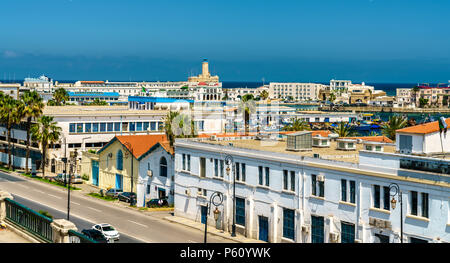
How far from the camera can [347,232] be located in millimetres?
42750

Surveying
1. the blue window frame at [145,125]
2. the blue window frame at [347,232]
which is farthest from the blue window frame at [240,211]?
the blue window frame at [145,125]

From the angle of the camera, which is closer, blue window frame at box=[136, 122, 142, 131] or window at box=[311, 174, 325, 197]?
window at box=[311, 174, 325, 197]

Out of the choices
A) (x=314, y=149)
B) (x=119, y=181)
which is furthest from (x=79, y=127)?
(x=314, y=149)

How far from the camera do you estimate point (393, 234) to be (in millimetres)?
39375

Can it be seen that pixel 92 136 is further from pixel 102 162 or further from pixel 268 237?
pixel 268 237

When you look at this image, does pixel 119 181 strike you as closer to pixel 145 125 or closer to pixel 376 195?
pixel 145 125

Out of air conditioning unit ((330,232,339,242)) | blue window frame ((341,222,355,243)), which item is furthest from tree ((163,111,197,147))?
blue window frame ((341,222,355,243))

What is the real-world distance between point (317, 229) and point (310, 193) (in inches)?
102

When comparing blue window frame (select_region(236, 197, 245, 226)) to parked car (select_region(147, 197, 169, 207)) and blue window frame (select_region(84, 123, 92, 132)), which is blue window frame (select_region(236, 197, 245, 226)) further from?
blue window frame (select_region(84, 123, 92, 132))

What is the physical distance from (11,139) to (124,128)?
68.0ft

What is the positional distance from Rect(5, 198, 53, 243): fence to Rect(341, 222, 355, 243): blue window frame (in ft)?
70.4

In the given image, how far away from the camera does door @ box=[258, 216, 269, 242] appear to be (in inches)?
1946

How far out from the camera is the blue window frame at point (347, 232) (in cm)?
4225

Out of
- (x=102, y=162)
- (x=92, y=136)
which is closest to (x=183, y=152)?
(x=102, y=162)
